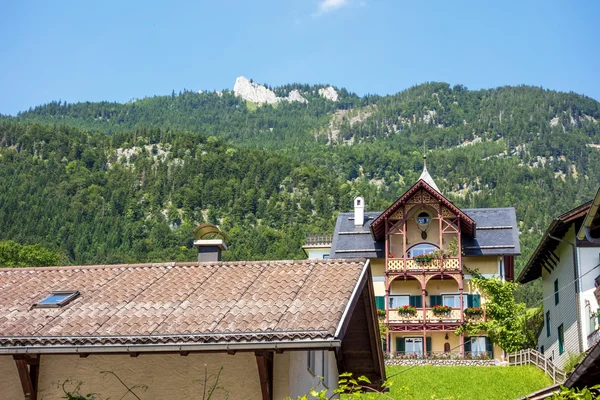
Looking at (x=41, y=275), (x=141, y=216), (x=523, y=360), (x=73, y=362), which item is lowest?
(x=523, y=360)

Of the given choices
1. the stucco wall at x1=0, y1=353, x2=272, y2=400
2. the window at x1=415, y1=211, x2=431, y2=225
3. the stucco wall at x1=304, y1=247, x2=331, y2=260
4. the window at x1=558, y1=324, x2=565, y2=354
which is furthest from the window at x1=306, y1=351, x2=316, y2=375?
the stucco wall at x1=304, y1=247, x2=331, y2=260

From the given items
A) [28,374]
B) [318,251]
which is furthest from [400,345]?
[28,374]

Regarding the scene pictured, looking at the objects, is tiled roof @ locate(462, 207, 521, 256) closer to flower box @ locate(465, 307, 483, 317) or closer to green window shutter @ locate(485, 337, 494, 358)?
flower box @ locate(465, 307, 483, 317)

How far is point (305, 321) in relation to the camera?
1175cm

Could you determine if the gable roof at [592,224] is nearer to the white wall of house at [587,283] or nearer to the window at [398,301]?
the white wall of house at [587,283]

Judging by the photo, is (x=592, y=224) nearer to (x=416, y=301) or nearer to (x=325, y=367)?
(x=325, y=367)

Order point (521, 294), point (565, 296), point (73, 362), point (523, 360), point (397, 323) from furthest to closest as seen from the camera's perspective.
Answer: point (521, 294), point (397, 323), point (523, 360), point (565, 296), point (73, 362)

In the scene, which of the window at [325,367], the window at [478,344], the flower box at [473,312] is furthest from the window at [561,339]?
the window at [325,367]

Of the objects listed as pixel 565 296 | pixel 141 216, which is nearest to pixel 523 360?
pixel 565 296

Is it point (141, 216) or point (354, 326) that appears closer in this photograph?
point (354, 326)

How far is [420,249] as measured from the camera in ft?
162

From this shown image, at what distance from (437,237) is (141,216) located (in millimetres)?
131904

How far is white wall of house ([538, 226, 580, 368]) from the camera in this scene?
35.0 m

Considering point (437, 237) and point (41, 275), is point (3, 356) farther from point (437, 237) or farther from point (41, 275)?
point (437, 237)
